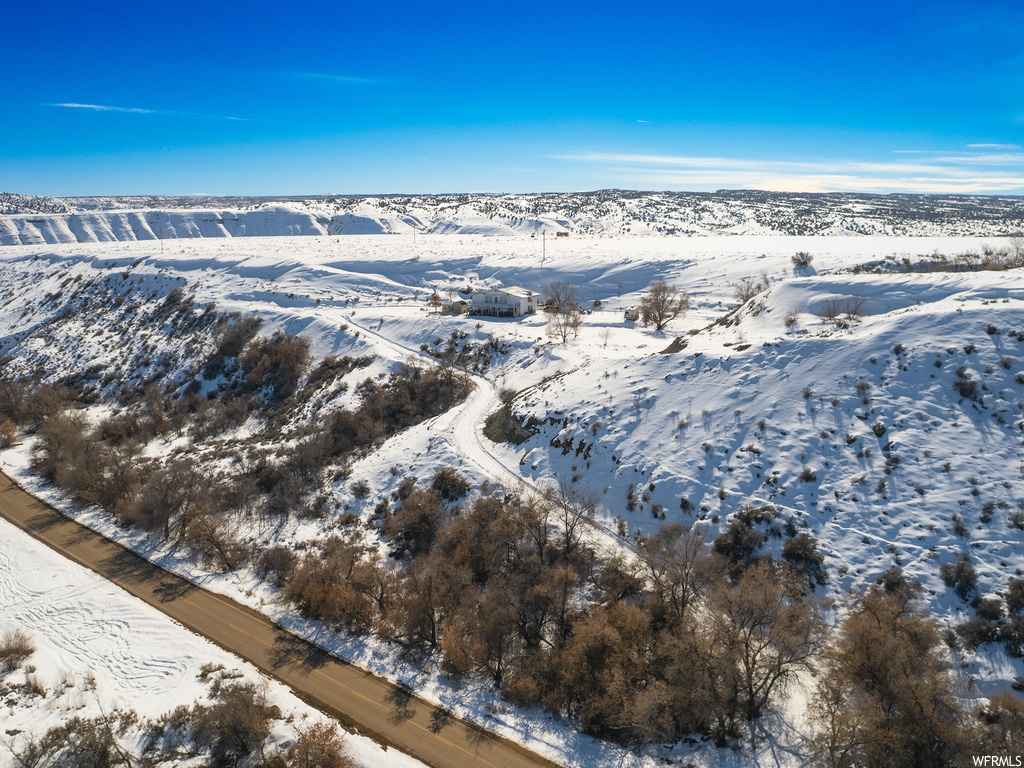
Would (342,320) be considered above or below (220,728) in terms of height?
above

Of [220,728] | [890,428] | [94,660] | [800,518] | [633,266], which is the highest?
[633,266]

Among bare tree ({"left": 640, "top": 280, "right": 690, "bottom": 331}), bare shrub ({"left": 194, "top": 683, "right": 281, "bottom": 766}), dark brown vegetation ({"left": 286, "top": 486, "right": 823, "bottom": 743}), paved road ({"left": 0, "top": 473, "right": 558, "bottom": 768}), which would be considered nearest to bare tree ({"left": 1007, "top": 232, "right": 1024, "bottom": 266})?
bare tree ({"left": 640, "top": 280, "right": 690, "bottom": 331})

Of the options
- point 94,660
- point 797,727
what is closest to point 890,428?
point 797,727

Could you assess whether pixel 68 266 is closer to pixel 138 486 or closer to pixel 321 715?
pixel 138 486

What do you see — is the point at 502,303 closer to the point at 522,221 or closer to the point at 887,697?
the point at 887,697

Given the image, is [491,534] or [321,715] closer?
[321,715]

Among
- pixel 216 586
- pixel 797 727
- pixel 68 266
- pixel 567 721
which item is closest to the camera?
pixel 797 727

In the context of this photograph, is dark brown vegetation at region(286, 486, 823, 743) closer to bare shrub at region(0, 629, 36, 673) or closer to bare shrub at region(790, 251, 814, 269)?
bare shrub at region(0, 629, 36, 673)

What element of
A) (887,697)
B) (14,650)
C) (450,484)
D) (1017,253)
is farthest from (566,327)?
(14,650)
